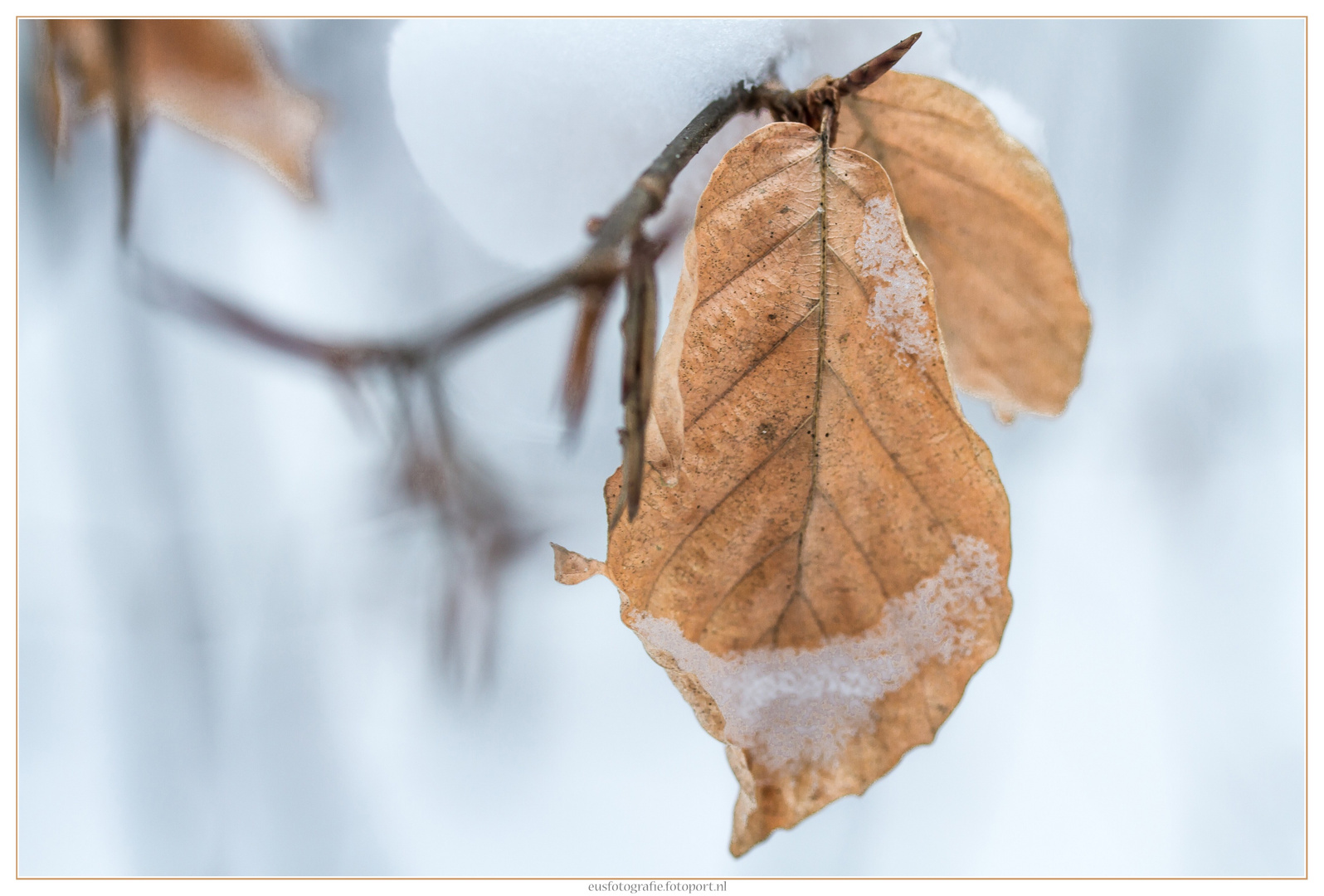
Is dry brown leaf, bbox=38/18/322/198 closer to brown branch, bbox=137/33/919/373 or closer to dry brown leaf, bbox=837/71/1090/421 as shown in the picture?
brown branch, bbox=137/33/919/373

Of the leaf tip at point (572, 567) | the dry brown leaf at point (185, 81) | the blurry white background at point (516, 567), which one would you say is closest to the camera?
the leaf tip at point (572, 567)

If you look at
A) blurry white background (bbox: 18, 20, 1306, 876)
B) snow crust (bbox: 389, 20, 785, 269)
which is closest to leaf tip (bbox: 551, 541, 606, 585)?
snow crust (bbox: 389, 20, 785, 269)

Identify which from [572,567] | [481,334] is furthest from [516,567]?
[572,567]

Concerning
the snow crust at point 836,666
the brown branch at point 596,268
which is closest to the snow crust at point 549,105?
the brown branch at point 596,268

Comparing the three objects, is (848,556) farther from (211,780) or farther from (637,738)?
(211,780)

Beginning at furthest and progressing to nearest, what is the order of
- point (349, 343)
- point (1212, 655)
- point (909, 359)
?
point (1212, 655) < point (349, 343) < point (909, 359)

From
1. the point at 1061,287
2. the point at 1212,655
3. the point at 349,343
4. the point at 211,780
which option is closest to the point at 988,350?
the point at 1061,287

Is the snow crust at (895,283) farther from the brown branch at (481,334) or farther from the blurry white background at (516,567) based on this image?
the blurry white background at (516,567)
